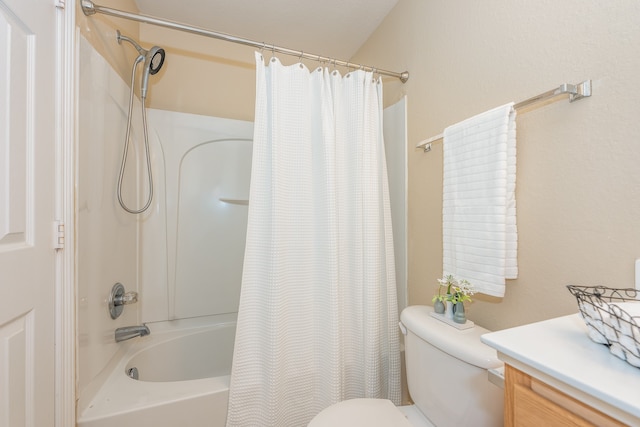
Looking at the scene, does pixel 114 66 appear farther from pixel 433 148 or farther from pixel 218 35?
pixel 433 148

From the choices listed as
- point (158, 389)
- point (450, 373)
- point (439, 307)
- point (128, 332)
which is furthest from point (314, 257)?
point (128, 332)

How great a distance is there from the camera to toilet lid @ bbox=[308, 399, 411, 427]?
913mm

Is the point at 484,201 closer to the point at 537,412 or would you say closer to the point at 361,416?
the point at 537,412

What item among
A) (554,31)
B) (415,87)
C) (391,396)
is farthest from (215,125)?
(391,396)

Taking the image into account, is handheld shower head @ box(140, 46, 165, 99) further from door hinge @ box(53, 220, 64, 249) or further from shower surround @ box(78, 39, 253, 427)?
door hinge @ box(53, 220, 64, 249)

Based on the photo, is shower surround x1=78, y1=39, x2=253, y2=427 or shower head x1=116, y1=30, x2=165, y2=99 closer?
shower surround x1=78, y1=39, x2=253, y2=427

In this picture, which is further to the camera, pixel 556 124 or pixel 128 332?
pixel 128 332

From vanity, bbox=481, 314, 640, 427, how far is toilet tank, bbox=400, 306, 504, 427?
26cm

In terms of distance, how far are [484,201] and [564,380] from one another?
0.64 metres

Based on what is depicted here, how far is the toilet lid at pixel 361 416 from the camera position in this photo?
91cm

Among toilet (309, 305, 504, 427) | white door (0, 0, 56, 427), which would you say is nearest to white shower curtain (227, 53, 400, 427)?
toilet (309, 305, 504, 427)

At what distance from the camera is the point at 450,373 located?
850mm

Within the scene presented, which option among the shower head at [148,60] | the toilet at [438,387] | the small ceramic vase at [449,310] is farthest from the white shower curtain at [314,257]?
the shower head at [148,60]

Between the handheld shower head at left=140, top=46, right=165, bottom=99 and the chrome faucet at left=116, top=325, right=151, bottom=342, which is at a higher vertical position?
the handheld shower head at left=140, top=46, right=165, bottom=99
